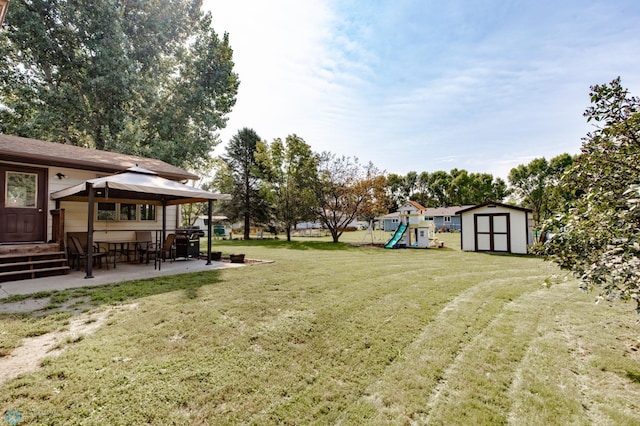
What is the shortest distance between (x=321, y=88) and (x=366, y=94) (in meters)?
1.98

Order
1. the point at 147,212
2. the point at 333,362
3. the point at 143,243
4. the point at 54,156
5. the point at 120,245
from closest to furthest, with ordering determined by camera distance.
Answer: the point at 333,362 < the point at 54,156 < the point at 120,245 < the point at 143,243 < the point at 147,212

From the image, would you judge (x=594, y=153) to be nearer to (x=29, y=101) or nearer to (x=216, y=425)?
(x=216, y=425)

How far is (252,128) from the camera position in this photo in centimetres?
2598

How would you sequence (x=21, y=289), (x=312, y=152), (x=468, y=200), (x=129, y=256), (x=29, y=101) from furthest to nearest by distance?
1. (x=468, y=200)
2. (x=312, y=152)
3. (x=29, y=101)
4. (x=129, y=256)
5. (x=21, y=289)

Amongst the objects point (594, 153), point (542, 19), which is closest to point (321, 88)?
point (542, 19)

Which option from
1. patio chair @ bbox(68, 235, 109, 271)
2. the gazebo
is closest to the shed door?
the gazebo

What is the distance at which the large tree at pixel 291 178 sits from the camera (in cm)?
2175

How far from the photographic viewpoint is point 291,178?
22250mm

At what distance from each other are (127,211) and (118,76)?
9.22 metres

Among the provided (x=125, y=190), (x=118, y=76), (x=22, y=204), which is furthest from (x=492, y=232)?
(x=118, y=76)

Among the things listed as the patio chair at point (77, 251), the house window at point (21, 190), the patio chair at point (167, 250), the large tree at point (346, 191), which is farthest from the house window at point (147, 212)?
the large tree at point (346, 191)

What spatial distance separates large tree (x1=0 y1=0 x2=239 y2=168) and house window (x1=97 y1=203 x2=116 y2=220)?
646cm

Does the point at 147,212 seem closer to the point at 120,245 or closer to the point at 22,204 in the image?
the point at 120,245

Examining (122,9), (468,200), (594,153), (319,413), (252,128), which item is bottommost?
(319,413)
